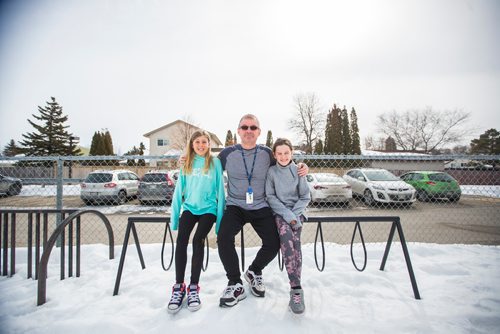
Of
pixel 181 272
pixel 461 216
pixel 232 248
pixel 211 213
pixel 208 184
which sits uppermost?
pixel 208 184

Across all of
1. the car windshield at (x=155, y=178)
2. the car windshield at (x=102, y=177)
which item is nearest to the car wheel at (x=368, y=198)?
the car windshield at (x=155, y=178)

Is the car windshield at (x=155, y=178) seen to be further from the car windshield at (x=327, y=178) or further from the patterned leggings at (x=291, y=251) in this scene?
the patterned leggings at (x=291, y=251)

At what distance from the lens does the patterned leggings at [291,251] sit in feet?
8.00

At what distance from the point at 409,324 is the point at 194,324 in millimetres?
1955

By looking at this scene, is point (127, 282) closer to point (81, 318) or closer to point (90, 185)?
point (81, 318)

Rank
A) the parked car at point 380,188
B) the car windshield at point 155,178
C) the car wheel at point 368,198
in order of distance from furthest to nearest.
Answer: the car wheel at point 368,198 < the car windshield at point 155,178 < the parked car at point 380,188

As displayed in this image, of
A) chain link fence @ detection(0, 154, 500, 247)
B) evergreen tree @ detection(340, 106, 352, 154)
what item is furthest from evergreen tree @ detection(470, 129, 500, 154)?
chain link fence @ detection(0, 154, 500, 247)

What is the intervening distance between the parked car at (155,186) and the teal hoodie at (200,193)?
248 inches

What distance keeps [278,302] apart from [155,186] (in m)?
7.92

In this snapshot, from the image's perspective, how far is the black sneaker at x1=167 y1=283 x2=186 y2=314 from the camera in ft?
7.40

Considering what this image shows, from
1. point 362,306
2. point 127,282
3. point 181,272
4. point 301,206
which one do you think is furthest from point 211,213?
point 362,306

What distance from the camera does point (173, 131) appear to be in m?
40.0

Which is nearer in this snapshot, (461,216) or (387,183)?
(461,216)

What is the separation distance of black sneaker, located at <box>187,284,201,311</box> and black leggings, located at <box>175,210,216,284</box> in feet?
0.22
